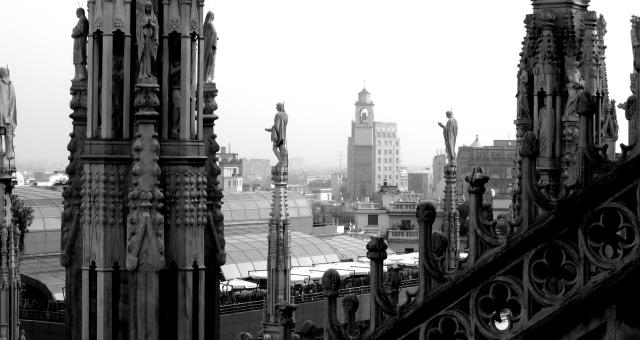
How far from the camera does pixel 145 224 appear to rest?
11086mm

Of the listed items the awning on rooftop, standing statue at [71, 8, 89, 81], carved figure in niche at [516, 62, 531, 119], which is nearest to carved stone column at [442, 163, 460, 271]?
carved figure in niche at [516, 62, 531, 119]

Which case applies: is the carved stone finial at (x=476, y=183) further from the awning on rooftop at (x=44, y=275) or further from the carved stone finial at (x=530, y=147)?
the awning on rooftop at (x=44, y=275)

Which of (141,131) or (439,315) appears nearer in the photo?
(439,315)

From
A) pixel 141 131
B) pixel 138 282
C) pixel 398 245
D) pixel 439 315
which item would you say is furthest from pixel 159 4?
pixel 398 245

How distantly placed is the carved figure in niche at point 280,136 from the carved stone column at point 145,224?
1580 cm

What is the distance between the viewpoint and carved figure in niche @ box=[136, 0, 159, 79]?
11.1 metres

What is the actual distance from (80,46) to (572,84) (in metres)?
7.66

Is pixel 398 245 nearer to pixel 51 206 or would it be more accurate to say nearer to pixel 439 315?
pixel 51 206

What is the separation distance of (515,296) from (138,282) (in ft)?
13.1

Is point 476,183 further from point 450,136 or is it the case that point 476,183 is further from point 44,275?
point 44,275

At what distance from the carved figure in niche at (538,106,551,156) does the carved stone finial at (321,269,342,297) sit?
313 inches

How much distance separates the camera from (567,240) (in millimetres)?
8250

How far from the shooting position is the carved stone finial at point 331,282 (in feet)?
31.1

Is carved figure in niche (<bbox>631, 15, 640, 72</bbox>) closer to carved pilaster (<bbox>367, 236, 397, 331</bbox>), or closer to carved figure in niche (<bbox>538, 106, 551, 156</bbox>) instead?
carved pilaster (<bbox>367, 236, 397, 331</bbox>)
